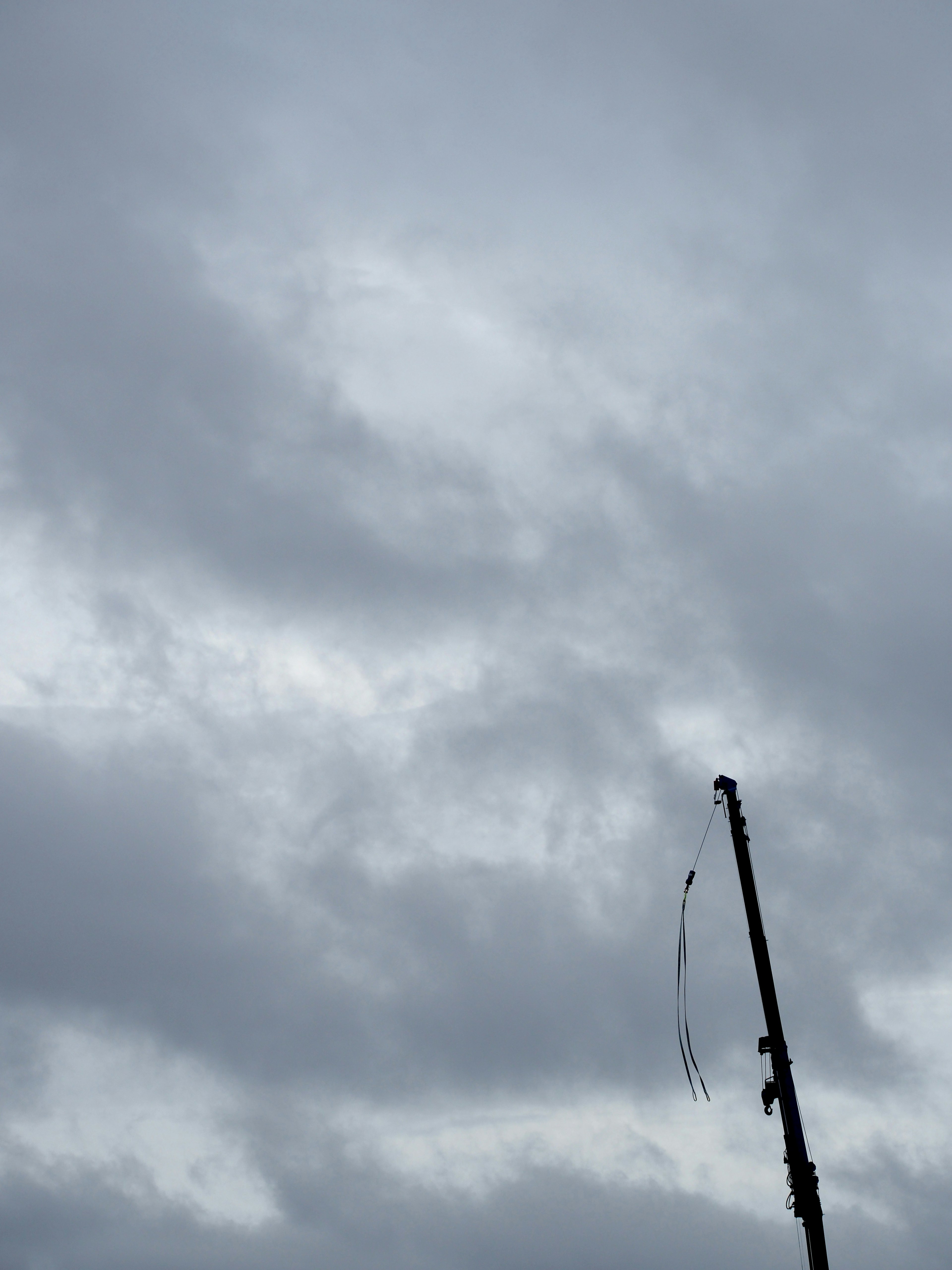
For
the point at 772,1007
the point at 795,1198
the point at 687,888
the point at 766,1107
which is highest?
the point at 687,888

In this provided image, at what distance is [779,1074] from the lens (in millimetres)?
48750

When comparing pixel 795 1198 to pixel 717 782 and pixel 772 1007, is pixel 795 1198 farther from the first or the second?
pixel 717 782

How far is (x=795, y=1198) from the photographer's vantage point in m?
47.3

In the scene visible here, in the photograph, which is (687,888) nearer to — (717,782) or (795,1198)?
(717,782)

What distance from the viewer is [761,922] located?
50.5m

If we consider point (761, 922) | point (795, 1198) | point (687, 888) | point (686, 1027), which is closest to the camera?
point (686, 1027)

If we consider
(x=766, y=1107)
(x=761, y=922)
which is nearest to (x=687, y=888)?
(x=761, y=922)

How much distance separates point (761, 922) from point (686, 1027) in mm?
8128

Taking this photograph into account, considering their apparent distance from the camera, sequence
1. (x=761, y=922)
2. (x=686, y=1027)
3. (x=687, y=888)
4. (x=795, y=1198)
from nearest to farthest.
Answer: (x=686, y=1027) → (x=795, y=1198) → (x=761, y=922) → (x=687, y=888)

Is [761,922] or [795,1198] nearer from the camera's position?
[795,1198]

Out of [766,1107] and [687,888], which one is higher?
[687,888]

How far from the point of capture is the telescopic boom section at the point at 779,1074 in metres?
46.5

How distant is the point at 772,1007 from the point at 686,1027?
25.6 ft

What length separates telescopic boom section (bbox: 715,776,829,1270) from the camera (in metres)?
46.5
